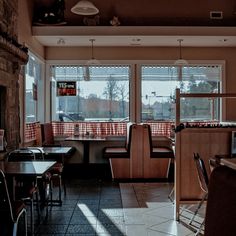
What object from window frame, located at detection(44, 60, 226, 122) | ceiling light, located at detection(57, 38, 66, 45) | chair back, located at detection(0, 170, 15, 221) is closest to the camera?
chair back, located at detection(0, 170, 15, 221)

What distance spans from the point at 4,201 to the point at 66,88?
539 cm

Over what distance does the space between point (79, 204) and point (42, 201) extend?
52 cm

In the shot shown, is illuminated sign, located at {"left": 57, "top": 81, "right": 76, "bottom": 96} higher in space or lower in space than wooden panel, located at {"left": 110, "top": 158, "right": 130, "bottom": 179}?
higher

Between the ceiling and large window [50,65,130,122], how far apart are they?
2.79 feet

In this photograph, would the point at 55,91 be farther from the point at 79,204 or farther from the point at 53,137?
the point at 79,204

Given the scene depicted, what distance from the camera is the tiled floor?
4.02 meters

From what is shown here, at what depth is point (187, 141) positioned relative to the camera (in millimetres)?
4383

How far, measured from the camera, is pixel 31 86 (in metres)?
7.13

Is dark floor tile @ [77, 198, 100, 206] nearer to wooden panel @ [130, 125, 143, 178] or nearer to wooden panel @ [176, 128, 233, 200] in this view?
wooden panel @ [176, 128, 233, 200]

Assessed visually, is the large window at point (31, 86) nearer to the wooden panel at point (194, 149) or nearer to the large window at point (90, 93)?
the large window at point (90, 93)

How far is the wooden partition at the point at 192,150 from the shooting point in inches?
172

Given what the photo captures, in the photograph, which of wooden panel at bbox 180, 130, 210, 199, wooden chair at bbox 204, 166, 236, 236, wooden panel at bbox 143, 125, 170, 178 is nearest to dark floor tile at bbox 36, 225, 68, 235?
wooden panel at bbox 180, 130, 210, 199

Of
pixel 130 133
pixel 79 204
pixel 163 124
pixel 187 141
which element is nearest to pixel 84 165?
pixel 130 133

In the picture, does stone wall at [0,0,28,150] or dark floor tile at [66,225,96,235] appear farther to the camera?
stone wall at [0,0,28,150]
